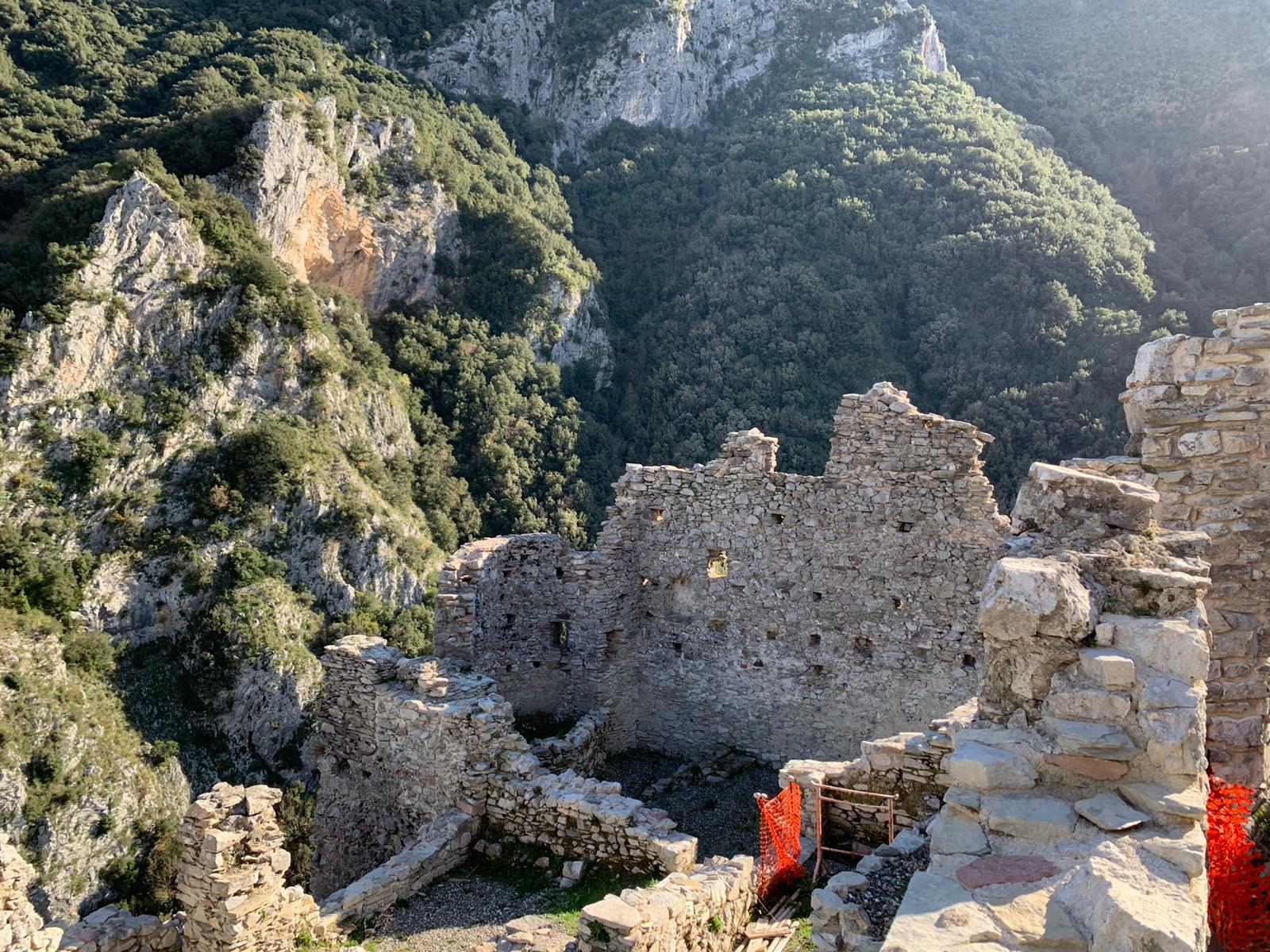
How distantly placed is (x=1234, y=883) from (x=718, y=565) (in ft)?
22.2

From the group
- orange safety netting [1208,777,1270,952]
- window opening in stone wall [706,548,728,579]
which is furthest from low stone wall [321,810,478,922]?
orange safety netting [1208,777,1270,952]

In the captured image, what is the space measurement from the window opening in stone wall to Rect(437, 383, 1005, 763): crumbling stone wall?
0.02 metres

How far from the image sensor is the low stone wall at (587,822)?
25.2 ft

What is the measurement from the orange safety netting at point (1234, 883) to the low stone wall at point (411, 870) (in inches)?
241

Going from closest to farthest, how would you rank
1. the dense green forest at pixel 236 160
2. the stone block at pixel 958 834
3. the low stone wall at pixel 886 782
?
1. the stone block at pixel 958 834
2. the low stone wall at pixel 886 782
3. the dense green forest at pixel 236 160

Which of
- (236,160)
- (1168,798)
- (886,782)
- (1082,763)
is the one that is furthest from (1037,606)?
(236,160)

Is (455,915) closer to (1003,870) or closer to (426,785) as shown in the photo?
(426,785)

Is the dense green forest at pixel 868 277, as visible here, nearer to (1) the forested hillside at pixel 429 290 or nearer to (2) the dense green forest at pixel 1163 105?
(1) the forested hillside at pixel 429 290

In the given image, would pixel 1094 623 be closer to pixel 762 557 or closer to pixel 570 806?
pixel 570 806

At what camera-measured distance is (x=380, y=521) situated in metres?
41.4

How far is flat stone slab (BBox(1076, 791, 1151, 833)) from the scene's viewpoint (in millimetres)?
3676

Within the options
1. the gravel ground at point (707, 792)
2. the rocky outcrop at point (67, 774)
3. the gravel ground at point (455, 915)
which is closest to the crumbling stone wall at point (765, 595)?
the gravel ground at point (707, 792)

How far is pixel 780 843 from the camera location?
7.42 meters

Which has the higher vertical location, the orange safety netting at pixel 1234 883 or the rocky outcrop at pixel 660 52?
the rocky outcrop at pixel 660 52
